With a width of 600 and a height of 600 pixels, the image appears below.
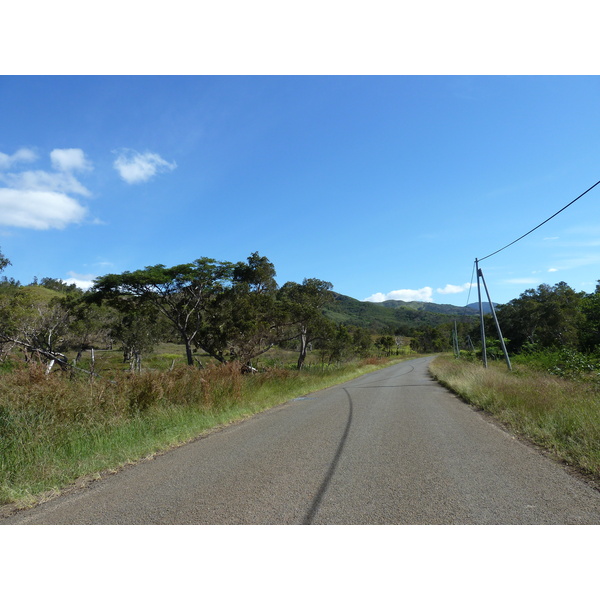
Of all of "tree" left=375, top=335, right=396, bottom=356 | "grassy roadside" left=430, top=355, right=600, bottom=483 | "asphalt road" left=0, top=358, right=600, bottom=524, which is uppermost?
"tree" left=375, top=335, right=396, bottom=356

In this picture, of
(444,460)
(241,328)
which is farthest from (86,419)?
(241,328)

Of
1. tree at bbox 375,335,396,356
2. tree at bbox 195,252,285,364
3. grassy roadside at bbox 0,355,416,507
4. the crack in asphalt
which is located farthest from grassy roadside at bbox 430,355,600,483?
tree at bbox 375,335,396,356

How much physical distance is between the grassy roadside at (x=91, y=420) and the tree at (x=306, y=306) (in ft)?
54.8

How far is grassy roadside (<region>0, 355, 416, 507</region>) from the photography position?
526 centimetres

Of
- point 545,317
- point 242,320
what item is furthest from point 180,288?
point 545,317

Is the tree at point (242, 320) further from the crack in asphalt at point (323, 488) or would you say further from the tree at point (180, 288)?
the crack in asphalt at point (323, 488)

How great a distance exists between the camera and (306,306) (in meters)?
29.3

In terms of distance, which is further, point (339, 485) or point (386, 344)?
point (386, 344)

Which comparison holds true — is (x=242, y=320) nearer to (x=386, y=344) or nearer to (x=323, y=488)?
(x=323, y=488)

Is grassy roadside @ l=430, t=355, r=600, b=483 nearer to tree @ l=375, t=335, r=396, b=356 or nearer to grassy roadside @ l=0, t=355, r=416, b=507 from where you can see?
grassy roadside @ l=0, t=355, r=416, b=507

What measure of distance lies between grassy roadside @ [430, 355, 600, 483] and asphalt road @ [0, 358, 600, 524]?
1.26ft

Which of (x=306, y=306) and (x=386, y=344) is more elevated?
(x=306, y=306)

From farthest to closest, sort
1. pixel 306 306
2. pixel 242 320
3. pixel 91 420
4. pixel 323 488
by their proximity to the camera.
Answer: pixel 306 306
pixel 242 320
pixel 91 420
pixel 323 488

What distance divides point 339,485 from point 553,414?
5651mm
